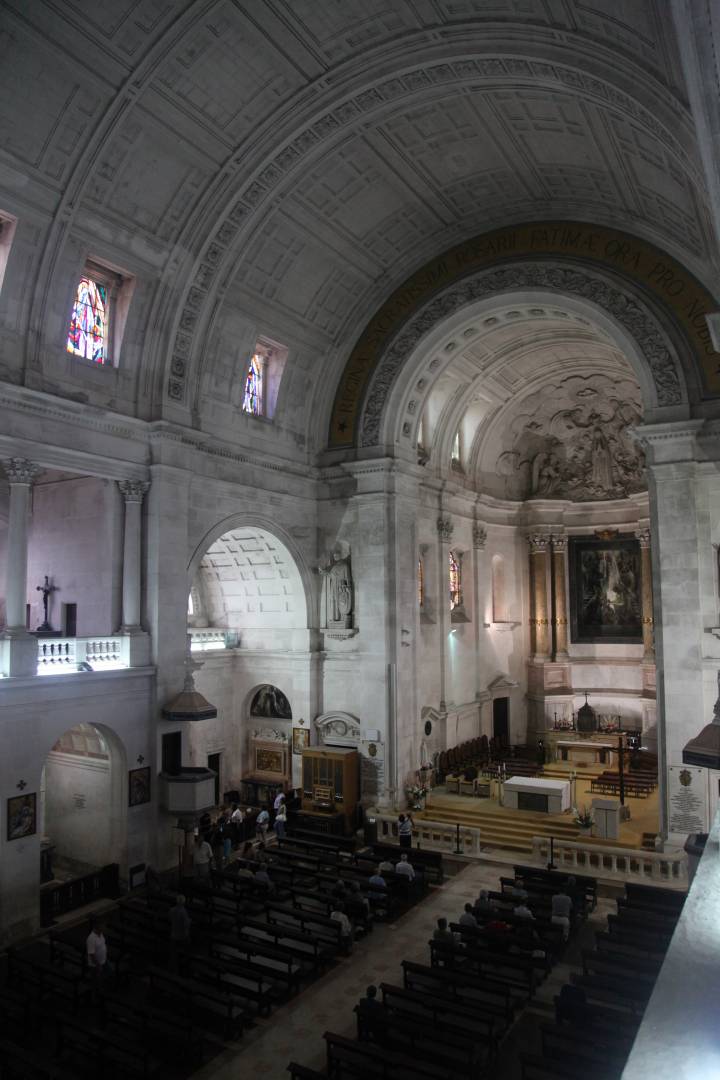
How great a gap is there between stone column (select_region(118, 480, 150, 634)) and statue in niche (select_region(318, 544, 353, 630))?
7.34 m

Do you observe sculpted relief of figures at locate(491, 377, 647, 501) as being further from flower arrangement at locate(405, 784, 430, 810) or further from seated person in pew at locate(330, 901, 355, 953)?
seated person in pew at locate(330, 901, 355, 953)

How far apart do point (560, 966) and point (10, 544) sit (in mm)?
13408

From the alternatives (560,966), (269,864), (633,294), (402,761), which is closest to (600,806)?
(402,761)

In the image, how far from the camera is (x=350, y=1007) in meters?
12.9

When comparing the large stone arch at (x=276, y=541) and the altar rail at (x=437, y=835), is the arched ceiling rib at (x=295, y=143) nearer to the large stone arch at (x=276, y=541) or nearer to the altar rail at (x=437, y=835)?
the large stone arch at (x=276, y=541)

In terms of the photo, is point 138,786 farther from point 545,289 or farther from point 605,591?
point 605,591

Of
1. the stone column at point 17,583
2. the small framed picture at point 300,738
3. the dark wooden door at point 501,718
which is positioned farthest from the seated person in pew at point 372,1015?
the dark wooden door at point 501,718

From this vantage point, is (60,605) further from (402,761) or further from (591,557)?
(591,557)

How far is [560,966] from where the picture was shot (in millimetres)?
14320

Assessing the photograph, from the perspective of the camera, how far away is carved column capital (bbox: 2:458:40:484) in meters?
16.9

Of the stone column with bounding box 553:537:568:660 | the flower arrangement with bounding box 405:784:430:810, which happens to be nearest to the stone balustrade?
the flower arrangement with bounding box 405:784:430:810

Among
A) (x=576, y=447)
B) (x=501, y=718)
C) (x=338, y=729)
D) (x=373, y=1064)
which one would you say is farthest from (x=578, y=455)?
(x=373, y=1064)

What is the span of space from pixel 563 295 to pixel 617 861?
49.1ft

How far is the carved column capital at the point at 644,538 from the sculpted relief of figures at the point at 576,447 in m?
1.94
